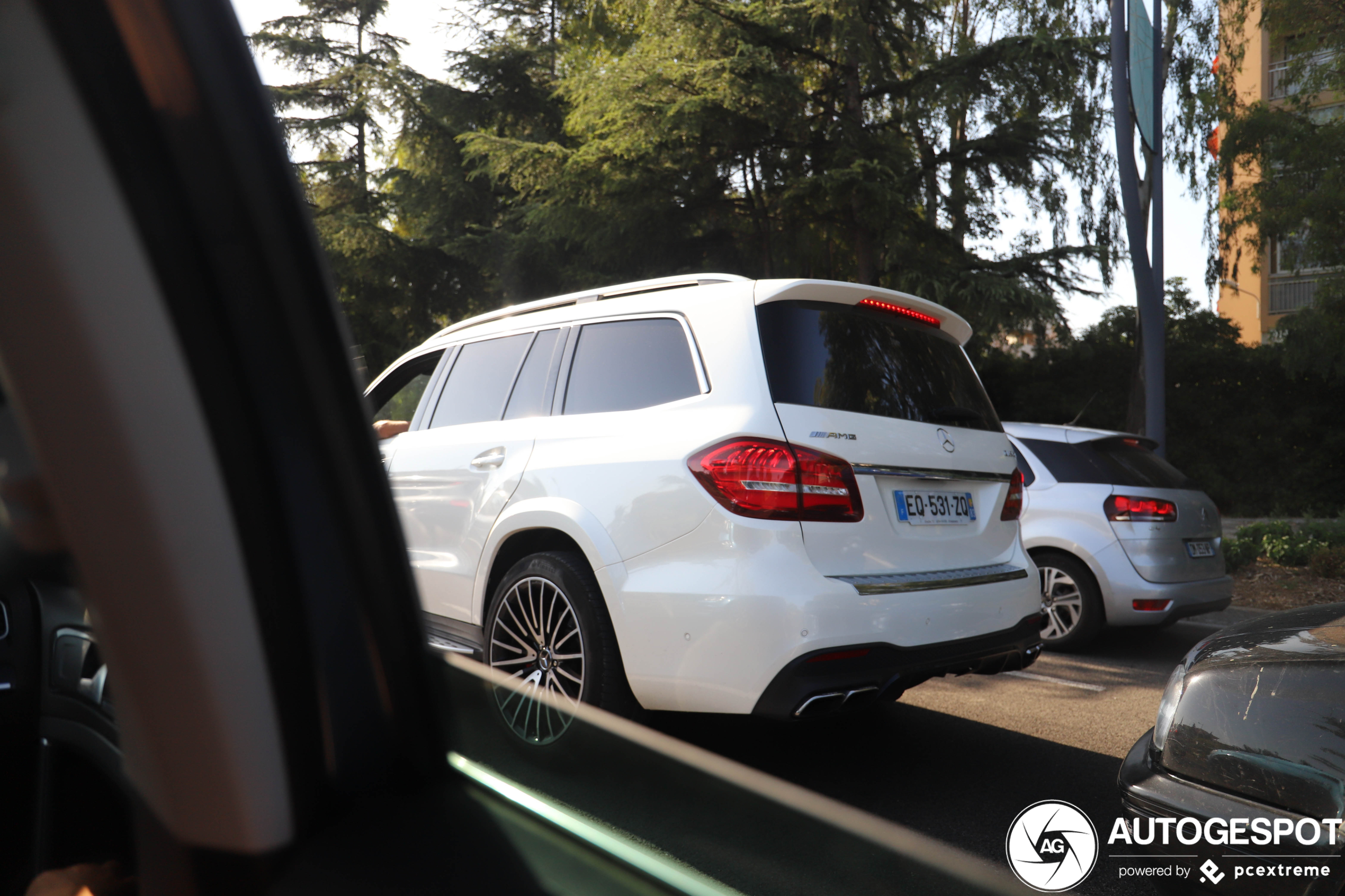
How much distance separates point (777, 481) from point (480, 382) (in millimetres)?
1886

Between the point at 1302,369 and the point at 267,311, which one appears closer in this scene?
the point at 267,311

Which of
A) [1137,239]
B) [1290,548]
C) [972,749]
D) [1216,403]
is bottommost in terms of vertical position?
[1216,403]

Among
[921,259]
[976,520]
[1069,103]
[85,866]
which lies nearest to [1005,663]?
[976,520]

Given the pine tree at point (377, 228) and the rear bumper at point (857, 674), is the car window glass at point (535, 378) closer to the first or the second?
the rear bumper at point (857, 674)

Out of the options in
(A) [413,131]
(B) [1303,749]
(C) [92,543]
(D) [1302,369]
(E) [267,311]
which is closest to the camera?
(C) [92,543]

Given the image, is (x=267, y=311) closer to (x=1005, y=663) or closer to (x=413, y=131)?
(x=1005, y=663)

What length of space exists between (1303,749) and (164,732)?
7.17ft

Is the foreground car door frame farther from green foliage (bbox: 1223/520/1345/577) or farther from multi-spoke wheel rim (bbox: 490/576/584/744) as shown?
green foliage (bbox: 1223/520/1345/577)

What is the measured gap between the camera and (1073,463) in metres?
6.56

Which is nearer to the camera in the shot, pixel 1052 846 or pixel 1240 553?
pixel 1052 846

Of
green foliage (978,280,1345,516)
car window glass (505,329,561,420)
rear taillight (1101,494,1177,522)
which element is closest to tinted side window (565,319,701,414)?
car window glass (505,329,561,420)

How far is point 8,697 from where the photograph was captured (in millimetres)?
1088

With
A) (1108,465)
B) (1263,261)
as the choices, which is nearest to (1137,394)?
(1263,261)

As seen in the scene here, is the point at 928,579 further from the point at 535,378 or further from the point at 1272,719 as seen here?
the point at 535,378
